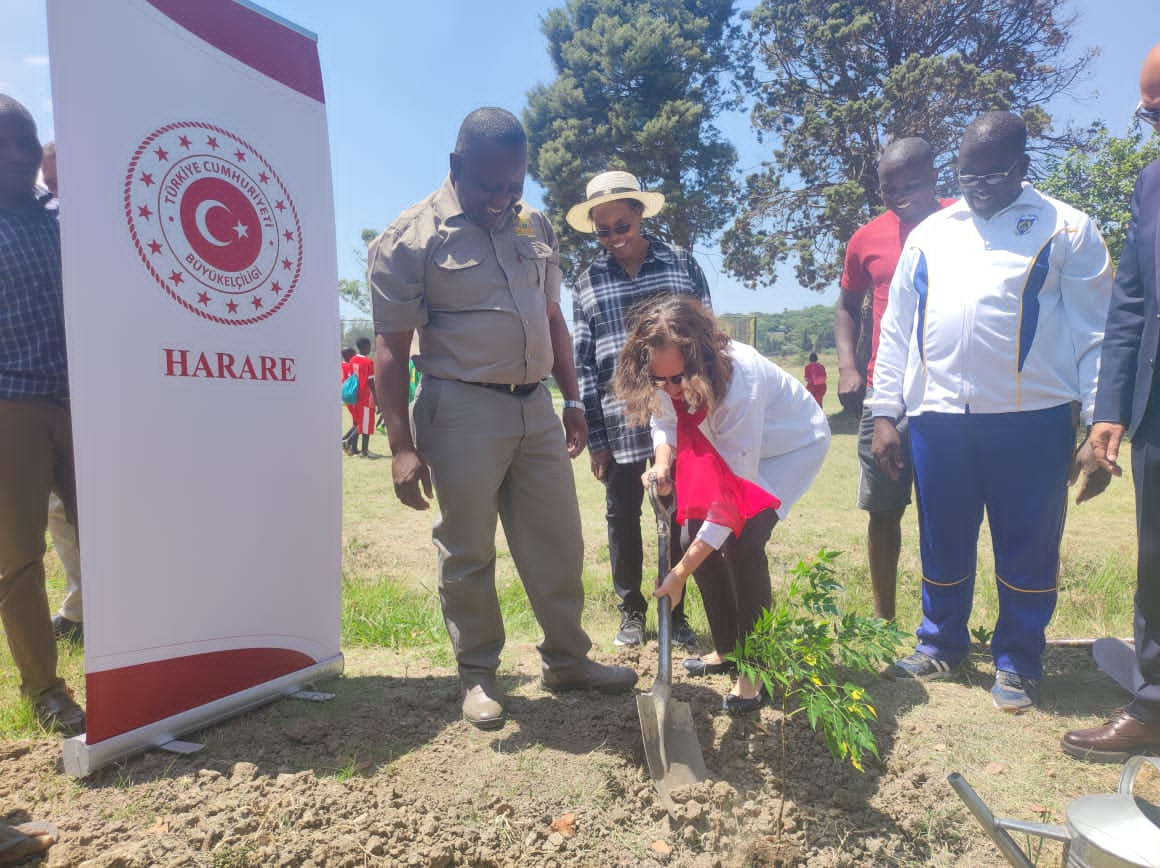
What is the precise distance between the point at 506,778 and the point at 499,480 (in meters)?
0.94

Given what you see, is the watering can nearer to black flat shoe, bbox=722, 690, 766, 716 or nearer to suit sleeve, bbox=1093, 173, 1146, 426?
black flat shoe, bbox=722, 690, 766, 716

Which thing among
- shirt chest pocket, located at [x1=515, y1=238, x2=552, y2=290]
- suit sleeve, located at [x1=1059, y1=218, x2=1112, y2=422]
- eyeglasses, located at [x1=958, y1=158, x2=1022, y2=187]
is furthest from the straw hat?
suit sleeve, located at [x1=1059, y1=218, x2=1112, y2=422]

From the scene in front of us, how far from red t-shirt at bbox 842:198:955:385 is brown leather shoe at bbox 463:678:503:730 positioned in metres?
2.07

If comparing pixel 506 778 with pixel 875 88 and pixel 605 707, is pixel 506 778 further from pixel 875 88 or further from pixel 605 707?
pixel 875 88

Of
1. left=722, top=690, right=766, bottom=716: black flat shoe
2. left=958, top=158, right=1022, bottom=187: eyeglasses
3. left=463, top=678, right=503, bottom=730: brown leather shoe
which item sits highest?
left=958, top=158, right=1022, bottom=187: eyeglasses

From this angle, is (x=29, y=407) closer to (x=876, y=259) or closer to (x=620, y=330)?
(x=620, y=330)

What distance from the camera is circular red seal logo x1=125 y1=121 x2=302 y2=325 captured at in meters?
2.33

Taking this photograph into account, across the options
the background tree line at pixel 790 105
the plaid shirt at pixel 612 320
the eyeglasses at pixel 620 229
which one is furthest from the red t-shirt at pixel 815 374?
the eyeglasses at pixel 620 229

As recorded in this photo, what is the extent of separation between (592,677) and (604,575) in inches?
84.5

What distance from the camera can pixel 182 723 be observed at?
8.24 ft

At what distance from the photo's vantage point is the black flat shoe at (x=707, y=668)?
3.04 m

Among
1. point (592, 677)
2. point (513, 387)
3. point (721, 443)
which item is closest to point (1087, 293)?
point (721, 443)

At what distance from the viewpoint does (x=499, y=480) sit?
271cm

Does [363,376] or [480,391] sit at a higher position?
[363,376]
